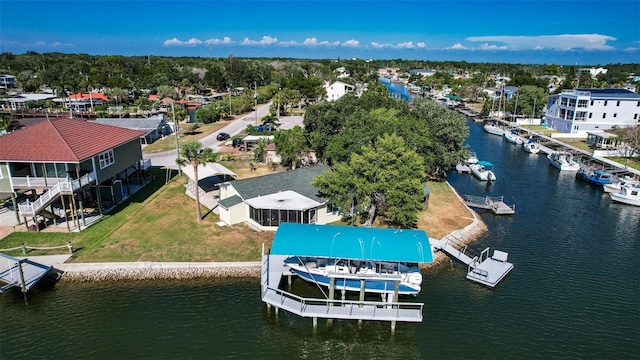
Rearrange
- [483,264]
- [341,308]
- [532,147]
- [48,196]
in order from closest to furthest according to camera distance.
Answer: [341,308] → [483,264] → [48,196] → [532,147]

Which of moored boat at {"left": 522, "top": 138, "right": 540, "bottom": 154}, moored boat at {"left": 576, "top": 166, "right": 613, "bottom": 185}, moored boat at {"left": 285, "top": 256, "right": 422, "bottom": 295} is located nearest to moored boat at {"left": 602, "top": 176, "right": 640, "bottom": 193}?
moored boat at {"left": 576, "top": 166, "right": 613, "bottom": 185}

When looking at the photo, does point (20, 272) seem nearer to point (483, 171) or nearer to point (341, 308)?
point (341, 308)

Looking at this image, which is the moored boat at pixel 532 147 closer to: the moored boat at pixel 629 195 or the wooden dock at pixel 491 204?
the moored boat at pixel 629 195

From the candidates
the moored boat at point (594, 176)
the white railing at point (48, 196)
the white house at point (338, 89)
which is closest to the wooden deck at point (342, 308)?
the white railing at point (48, 196)

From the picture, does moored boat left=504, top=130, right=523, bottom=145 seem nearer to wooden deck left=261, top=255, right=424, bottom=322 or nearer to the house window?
wooden deck left=261, top=255, right=424, bottom=322

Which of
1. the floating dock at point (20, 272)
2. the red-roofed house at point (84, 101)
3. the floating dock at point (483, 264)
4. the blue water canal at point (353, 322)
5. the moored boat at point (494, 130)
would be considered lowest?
the blue water canal at point (353, 322)

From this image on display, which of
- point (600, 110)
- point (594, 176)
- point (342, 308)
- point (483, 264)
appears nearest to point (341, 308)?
point (342, 308)

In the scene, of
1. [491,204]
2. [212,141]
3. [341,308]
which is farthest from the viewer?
[212,141]
